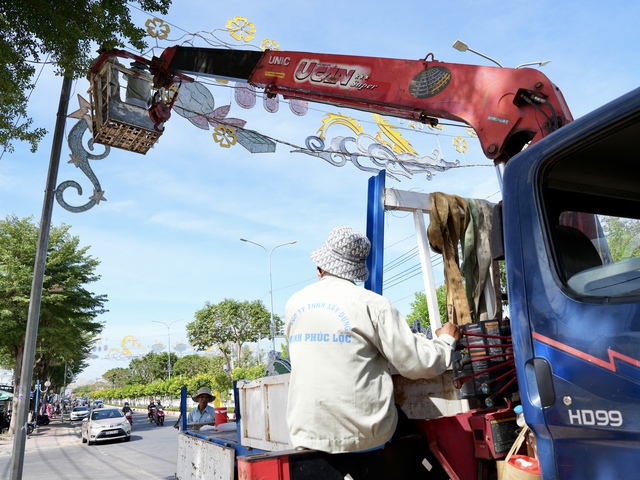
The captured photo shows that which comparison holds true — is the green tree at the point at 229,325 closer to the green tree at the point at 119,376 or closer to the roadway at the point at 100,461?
the roadway at the point at 100,461

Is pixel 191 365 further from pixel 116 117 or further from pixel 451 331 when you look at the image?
pixel 451 331

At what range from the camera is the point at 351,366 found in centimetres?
196

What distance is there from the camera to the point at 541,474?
165cm

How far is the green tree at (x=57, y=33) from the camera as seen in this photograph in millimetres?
7161

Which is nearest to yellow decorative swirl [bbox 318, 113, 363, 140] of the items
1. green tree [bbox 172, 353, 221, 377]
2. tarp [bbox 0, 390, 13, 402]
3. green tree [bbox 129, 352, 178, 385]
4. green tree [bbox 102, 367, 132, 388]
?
tarp [bbox 0, 390, 13, 402]

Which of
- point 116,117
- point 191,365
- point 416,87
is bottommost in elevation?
point 416,87

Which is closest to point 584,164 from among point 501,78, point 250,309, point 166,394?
point 501,78

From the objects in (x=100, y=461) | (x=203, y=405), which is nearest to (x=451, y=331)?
(x=203, y=405)

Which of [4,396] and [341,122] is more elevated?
[341,122]

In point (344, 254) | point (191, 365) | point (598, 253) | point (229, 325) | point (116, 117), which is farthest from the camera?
point (191, 365)

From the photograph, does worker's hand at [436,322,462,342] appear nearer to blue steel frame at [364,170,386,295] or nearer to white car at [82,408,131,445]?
blue steel frame at [364,170,386,295]

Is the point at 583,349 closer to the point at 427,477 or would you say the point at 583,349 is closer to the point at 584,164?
the point at 584,164

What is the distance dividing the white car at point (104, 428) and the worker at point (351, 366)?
2050 centimetres

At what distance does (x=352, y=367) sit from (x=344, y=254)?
47cm
